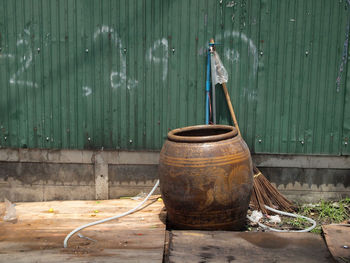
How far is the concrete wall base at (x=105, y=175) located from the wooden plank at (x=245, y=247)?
1.30m

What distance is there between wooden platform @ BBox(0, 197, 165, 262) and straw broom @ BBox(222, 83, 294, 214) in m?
1.35

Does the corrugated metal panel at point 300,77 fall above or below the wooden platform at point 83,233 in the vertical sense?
above

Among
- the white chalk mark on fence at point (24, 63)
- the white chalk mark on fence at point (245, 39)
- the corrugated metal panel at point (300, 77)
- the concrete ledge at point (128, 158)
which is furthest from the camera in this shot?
the white chalk mark on fence at point (24, 63)

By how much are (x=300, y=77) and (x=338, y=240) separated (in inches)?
90.7

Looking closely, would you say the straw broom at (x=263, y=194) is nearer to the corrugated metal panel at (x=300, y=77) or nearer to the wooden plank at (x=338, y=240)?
the corrugated metal panel at (x=300, y=77)

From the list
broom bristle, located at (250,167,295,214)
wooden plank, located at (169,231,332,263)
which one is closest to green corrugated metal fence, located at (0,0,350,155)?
broom bristle, located at (250,167,295,214)

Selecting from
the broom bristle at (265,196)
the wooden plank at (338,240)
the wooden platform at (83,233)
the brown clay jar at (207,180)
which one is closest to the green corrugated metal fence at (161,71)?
the broom bristle at (265,196)

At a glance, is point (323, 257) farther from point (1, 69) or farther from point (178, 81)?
point (1, 69)

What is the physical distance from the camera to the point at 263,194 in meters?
5.55

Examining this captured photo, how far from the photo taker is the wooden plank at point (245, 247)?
4098 mm

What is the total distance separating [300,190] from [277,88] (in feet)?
5.07

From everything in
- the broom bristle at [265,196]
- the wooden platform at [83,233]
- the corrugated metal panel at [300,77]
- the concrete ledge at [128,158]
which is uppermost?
the corrugated metal panel at [300,77]

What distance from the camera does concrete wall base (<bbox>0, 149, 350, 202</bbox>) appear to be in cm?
573

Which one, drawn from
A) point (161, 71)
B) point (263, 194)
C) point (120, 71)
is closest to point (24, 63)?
point (120, 71)
